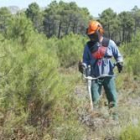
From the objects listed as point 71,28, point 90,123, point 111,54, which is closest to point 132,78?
point 111,54

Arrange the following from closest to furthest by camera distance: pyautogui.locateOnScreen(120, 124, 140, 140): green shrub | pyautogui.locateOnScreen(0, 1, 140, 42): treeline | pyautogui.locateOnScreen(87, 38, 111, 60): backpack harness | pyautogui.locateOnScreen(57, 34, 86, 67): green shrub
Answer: pyautogui.locateOnScreen(120, 124, 140, 140): green shrub
pyautogui.locateOnScreen(87, 38, 111, 60): backpack harness
pyautogui.locateOnScreen(57, 34, 86, 67): green shrub
pyautogui.locateOnScreen(0, 1, 140, 42): treeline

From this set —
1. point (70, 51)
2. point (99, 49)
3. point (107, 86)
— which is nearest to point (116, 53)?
point (99, 49)

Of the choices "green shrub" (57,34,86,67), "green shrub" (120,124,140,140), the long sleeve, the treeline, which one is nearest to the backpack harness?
the long sleeve

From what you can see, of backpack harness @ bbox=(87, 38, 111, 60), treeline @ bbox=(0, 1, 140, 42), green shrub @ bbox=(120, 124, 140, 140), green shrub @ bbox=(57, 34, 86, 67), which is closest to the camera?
green shrub @ bbox=(120, 124, 140, 140)

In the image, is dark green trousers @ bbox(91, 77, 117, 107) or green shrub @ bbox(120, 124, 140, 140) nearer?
green shrub @ bbox(120, 124, 140, 140)

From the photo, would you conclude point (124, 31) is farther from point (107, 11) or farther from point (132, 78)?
point (132, 78)

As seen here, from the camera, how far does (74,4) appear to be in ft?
193

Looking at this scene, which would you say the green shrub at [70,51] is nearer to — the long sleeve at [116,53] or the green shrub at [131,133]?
the long sleeve at [116,53]

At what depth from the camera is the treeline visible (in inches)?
2083

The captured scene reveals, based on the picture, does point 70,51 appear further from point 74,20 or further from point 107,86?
point 74,20

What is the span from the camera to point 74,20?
192 feet

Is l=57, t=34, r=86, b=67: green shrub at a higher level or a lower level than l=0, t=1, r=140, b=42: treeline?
lower

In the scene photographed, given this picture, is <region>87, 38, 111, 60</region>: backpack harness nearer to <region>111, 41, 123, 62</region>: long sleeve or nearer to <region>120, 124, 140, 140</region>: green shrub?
<region>111, 41, 123, 62</region>: long sleeve

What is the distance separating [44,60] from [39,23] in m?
49.8
